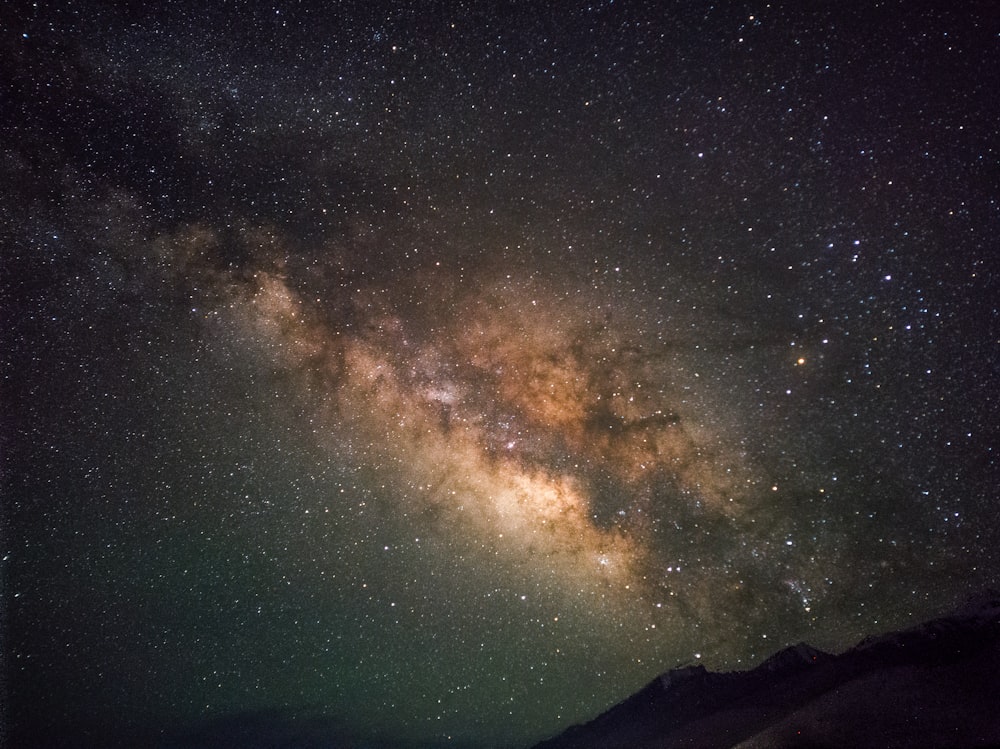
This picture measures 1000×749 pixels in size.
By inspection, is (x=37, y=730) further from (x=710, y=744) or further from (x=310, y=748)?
(x=310, y=748)

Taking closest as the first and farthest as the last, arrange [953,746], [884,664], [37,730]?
1. [953,746]
2. [37,730]
3. [884,664]

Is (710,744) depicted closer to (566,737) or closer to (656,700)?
(656,700)

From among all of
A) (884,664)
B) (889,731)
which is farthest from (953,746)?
(884,664)

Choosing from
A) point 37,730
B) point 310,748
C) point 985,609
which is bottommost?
point 310,748

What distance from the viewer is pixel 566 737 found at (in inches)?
2980

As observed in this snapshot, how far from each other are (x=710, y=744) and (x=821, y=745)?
51.7 feet

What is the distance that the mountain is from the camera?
2355 centimetres

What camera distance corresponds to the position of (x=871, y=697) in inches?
1158

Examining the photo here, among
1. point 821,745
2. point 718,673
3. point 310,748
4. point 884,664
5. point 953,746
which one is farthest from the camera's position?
point 310,748

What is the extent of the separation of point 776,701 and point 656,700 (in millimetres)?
25189

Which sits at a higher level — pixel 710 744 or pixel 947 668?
pixel 947 668

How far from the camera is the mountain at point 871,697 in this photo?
23.5 m

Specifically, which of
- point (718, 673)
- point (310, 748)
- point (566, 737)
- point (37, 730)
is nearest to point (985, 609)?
point (718, 673)

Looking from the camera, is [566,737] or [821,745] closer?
[821,745]
